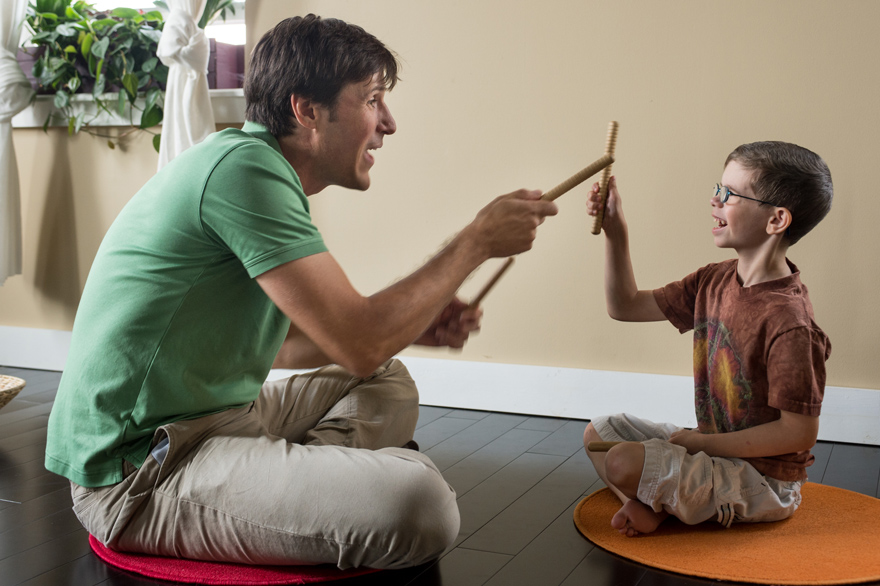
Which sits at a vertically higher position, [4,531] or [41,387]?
[4,531]

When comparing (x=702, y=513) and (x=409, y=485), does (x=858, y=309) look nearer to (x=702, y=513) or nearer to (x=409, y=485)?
(x=702, y=513)

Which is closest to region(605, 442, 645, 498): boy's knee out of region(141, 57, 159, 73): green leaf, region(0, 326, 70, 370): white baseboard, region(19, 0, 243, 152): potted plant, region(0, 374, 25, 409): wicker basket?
region(0, 374, 25, 409): wicker basket

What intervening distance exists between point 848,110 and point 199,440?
1681 millimetres

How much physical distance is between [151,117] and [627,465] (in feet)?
6.68

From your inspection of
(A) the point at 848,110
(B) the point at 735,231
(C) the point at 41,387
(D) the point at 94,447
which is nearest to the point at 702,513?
(B) the point at 735,231

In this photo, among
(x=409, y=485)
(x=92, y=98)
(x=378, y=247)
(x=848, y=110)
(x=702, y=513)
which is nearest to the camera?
(x=409, y=485)

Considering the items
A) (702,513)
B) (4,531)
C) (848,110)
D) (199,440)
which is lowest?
(4,531)

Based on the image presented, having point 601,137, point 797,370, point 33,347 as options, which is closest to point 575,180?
point 797,370

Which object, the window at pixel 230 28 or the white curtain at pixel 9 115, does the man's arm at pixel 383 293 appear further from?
the white curtain at pixel 9 115

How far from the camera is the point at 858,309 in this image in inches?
77.9

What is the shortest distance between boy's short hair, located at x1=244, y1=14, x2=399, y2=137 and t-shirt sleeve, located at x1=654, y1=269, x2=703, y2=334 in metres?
0.74

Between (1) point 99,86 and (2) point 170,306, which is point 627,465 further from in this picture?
(1) point 99,86

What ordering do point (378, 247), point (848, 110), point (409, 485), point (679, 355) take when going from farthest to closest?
1. point (378, 247)
2. point (679, 355)
3. point (848, 110)
4. point (409, 485)

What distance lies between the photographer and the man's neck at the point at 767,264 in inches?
56.6
